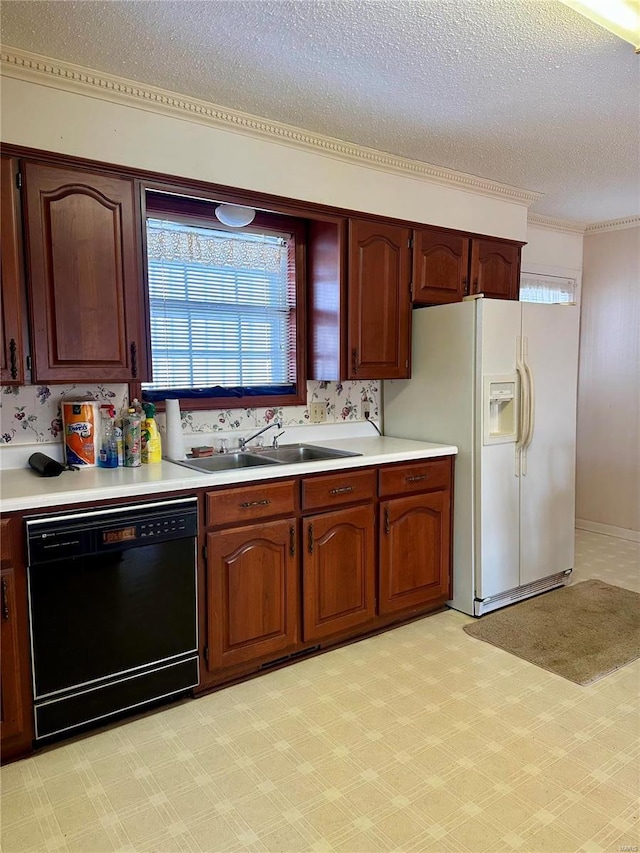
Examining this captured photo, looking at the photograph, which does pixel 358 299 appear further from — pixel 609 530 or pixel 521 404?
pixel 609 530

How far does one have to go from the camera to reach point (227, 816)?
70.3 inches

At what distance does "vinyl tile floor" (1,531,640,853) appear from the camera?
1711mm

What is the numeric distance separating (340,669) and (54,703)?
3.94 ft

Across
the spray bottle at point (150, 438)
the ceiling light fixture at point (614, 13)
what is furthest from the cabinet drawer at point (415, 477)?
the ceiling light fixture at point (614, 13)

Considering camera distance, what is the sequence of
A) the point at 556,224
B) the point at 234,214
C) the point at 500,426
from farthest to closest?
the point at 556,224, the point at 500,426, the point at 234,214

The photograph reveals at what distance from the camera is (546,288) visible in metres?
4.73

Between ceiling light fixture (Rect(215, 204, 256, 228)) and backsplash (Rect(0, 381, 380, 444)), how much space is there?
0.97 metres

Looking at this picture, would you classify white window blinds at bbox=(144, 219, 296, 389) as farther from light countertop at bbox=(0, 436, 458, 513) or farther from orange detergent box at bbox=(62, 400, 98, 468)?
light countertop at bbox=(0, 436, 458, 513)

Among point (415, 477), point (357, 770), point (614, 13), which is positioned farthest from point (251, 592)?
point (614, 13)

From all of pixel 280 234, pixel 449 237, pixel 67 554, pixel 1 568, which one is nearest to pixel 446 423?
pixel 449 237

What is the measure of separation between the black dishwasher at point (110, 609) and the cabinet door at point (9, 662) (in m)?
0.06

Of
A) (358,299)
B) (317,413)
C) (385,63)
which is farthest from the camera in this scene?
(317,413)

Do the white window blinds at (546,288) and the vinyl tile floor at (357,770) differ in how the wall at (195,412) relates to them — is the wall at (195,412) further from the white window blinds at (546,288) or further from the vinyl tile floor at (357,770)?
the white window blinds at (546,288)

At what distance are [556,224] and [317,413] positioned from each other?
270 cm
